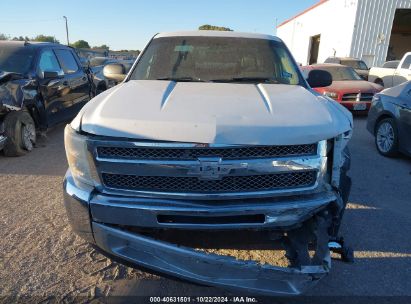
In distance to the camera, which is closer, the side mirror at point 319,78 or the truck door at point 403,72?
the side mirror at point 319,78

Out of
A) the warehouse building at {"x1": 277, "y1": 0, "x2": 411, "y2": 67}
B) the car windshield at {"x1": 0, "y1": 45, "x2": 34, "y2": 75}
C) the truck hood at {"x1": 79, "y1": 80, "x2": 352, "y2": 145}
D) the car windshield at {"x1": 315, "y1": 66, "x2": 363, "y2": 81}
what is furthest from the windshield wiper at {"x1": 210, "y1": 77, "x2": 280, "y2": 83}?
the warehouse building at {"x1": 277, "y1": 0, "x2": 411, "y2": 67}

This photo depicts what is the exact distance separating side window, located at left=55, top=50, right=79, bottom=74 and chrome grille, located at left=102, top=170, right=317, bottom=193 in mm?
6032

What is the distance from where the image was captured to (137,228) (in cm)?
240

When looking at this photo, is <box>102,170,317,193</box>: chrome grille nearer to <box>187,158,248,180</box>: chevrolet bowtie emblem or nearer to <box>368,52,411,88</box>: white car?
<box>187,158,248,180</box>: chevrolet bowtie emblem

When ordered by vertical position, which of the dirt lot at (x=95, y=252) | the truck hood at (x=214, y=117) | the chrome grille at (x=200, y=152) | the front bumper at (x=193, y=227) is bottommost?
the dirt lot at (x=95, y=252)

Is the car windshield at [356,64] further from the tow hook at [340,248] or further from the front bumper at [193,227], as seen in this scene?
the front bumper at [193,227]

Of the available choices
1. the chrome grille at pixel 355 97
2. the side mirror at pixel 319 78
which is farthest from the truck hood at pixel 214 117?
the chrome grille at pixel 355 97

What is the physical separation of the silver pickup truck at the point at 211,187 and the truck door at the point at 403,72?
1149 cm

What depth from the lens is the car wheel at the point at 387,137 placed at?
628 centimetres

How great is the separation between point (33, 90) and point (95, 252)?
4.09 m

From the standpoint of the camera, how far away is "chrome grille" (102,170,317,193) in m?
2.31

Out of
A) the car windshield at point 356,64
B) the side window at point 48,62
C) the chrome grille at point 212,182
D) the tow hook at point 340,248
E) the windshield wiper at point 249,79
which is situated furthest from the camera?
the car windshield at point 356,64

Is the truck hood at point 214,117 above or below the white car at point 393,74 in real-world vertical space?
above

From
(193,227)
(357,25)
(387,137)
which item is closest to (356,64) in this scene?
(357,25)
